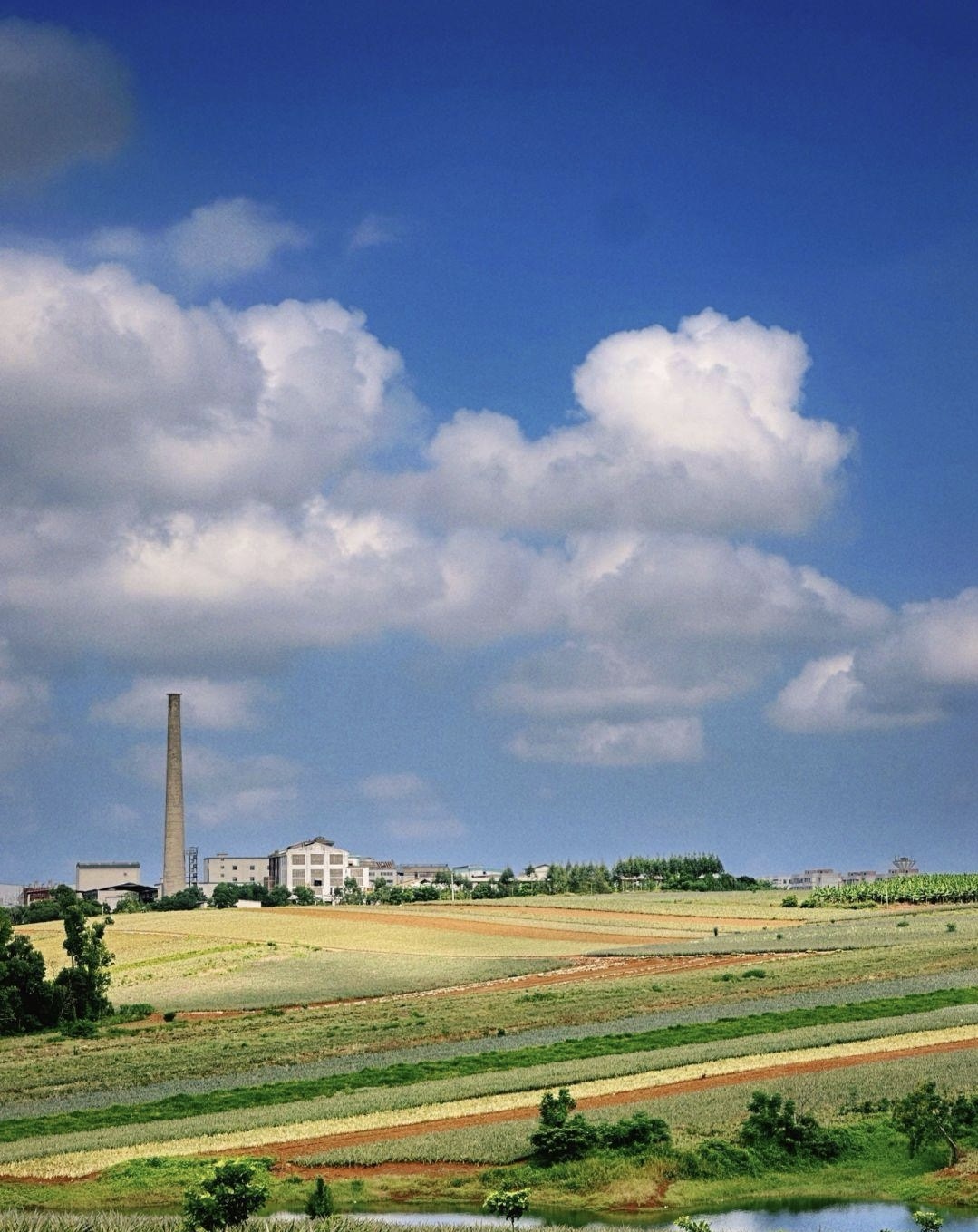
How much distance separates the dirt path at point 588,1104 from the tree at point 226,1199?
9553 mm

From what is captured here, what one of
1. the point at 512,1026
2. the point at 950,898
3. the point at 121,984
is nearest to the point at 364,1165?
the point at 512,1026

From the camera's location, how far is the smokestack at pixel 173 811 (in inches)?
6658

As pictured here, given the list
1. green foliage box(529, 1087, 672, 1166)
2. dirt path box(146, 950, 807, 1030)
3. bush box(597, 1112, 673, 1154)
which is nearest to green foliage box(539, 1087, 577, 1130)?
green foliage box(529, 1087, 672, 1166)

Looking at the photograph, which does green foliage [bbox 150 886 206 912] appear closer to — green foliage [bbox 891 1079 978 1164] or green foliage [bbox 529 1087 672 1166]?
green foliage [bbox 529 1087 672 1166]

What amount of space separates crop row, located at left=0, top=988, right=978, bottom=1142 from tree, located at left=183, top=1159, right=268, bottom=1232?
61.7 feet

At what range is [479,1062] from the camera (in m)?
48.0

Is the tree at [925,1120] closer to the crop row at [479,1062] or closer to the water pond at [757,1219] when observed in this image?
the water pond at [757,1219]

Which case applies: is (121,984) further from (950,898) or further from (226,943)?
(950,898)

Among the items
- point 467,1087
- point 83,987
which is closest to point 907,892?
point 83,987

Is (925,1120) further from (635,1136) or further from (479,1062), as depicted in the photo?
(479,1062)

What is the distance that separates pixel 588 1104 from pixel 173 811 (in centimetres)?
13560

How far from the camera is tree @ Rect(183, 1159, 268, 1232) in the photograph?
914 inches

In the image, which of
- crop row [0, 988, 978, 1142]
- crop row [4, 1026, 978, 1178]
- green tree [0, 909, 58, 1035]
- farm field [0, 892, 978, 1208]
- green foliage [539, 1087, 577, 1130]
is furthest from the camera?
green tree [0, 909, 58, 1035]

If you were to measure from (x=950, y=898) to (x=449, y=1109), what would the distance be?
129 metres
